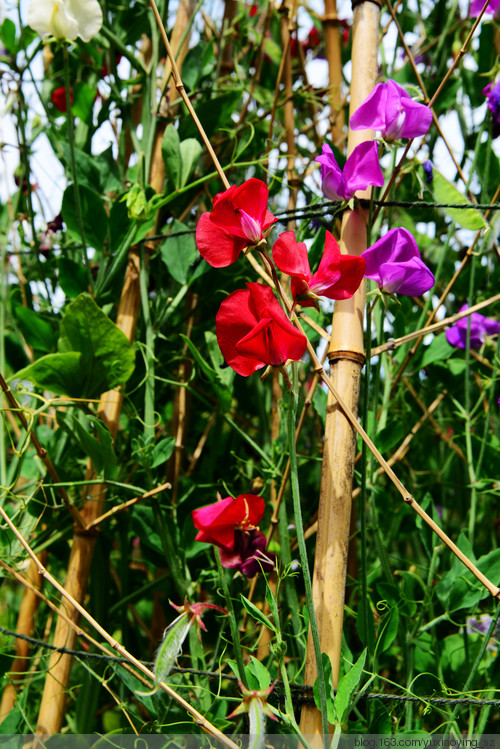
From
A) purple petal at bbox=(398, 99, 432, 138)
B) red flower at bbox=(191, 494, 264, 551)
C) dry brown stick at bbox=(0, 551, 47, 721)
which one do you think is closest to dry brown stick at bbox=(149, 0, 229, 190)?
purple petal at bbox=(398, 99, 432, 138)

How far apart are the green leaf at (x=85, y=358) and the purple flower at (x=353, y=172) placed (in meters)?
0.27

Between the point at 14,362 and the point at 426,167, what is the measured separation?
635 mm

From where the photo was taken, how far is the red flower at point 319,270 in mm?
471

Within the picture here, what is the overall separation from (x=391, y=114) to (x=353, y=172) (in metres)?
0.06

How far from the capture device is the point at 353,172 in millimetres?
558

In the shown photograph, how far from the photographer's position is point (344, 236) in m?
0.59

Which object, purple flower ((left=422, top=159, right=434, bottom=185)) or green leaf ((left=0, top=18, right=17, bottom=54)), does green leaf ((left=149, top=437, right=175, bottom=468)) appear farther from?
green leaf ((left=0, top=18, right=17, bottom=54))

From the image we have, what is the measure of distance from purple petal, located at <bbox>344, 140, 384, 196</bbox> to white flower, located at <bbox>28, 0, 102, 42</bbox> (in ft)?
1.20

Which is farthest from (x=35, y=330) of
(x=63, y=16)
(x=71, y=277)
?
(x=63, y=16)

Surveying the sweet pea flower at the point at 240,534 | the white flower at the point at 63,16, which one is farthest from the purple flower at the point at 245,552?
the white flower at the point at 63,16

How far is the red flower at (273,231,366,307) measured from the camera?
47 centimetres

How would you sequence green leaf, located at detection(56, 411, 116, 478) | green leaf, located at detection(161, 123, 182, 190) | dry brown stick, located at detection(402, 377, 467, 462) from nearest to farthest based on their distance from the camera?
1. green leaf, located at detection(56, 411, 116, 478)
2. green leaf, located at detection(161, 123, 182, 190)
3. dry brown stick, located at detection(402, 377, 467, 462)

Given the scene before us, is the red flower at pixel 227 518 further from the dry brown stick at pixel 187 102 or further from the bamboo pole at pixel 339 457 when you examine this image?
the dry brown stick at pixel 187 102

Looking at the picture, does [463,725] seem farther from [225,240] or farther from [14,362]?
[14,362]
